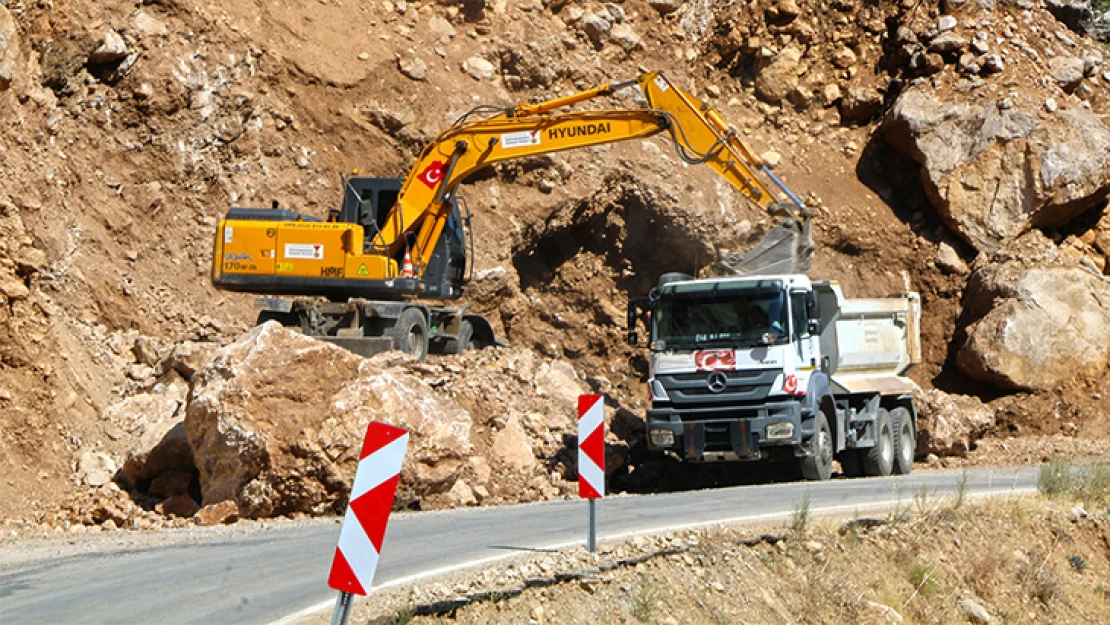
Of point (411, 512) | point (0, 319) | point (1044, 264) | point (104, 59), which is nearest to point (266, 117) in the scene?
point (104, 59)

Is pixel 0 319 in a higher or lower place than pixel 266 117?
lower

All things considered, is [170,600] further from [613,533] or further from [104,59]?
[104,59]

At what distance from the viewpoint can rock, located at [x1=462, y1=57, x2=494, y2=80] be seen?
28875 millimetres

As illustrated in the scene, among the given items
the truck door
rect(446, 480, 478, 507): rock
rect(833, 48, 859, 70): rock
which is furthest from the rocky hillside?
the truck door

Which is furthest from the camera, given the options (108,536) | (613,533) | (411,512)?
(411,512)

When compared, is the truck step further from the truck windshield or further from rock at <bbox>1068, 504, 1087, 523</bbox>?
rock at <bbox>1068, 504, 1087, 523</bbox>

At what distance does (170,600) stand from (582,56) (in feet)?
79.2

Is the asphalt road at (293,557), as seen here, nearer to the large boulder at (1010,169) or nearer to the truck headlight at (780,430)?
the truck headlight at (780,430)

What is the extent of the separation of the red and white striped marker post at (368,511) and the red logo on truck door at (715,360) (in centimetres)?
1067

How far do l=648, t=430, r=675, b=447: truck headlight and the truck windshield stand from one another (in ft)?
4.06

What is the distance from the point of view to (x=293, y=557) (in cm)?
998

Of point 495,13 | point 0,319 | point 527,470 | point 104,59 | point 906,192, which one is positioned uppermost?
point 495,13

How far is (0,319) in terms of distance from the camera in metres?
16.5

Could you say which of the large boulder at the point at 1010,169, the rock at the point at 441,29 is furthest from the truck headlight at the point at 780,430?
the rock at the point at 441,29
